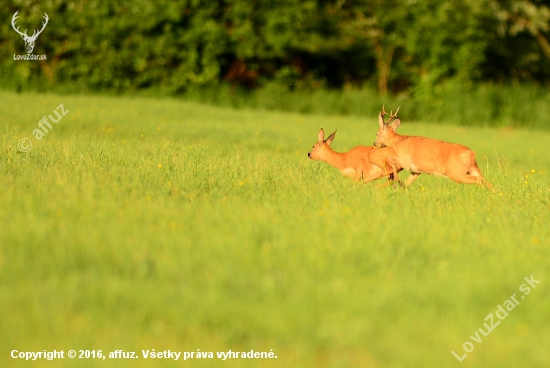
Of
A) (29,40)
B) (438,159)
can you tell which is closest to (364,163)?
(438,159)

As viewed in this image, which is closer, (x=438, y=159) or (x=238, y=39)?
(x=438, y=159)

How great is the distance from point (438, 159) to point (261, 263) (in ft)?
14.8

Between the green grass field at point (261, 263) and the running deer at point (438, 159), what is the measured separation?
0.81ft

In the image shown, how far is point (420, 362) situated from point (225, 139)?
41.3ft

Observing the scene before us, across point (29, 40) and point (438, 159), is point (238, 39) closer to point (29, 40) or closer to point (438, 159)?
point (29, 40)

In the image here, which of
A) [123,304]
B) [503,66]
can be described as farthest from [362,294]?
[503,66]

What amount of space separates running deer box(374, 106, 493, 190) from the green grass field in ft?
0.81

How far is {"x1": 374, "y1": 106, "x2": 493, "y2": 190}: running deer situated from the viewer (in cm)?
1052

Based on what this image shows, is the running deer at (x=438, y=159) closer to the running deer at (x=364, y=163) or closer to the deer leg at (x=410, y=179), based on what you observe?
the deer leg at (x=410, y=179)

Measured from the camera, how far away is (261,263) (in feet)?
22.0

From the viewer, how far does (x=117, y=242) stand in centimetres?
693

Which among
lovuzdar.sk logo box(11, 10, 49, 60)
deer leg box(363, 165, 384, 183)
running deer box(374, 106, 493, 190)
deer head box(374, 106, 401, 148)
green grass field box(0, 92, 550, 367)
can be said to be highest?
lovuzdar.sk logo box(11, 10, 49, 60)

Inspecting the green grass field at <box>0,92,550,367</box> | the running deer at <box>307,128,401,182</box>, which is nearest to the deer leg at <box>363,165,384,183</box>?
the running deer at <box>307,128,401,182</box>

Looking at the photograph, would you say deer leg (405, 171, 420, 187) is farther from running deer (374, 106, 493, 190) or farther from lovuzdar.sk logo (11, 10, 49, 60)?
lovuzdar.sk logo (11, 10, 49, 60)
